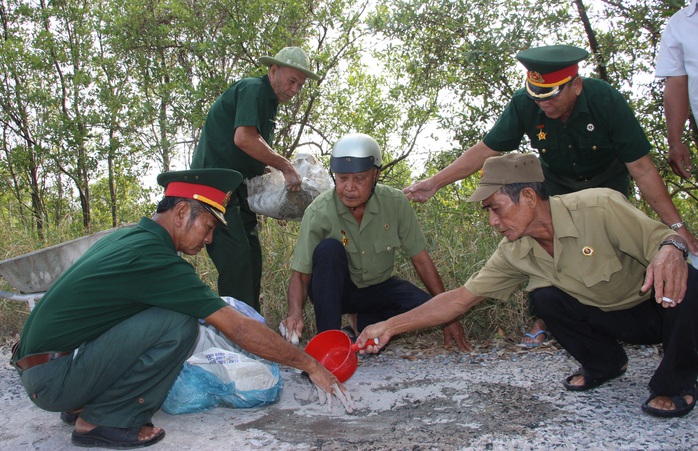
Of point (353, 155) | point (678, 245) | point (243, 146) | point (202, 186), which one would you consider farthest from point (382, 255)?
point (678, 245)

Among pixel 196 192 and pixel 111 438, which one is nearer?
pixel 111 438

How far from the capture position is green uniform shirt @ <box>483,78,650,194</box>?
11.8 ft

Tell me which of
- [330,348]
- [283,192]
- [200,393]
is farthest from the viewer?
[283,192]

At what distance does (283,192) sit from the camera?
4.54m

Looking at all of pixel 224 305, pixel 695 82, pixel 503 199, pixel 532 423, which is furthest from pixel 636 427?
pixel 695 82

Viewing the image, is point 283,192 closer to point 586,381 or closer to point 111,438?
point 111,438

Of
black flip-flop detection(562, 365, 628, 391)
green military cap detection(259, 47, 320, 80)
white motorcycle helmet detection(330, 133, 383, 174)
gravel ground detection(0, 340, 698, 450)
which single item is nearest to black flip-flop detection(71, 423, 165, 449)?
gravel ground detection(0, 340, 698, 450)

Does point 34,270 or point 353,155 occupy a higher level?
point 353,155

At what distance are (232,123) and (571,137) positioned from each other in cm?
223

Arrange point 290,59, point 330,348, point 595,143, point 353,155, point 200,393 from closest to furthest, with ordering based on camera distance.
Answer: point 200,393 → point 330,348 → point 595,143 → point 353,155 → point 290,59

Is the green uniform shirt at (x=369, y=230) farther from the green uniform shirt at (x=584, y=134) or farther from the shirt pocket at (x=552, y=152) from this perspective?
the shirt pocket at (x=552, y=152)

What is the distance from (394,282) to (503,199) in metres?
1.53

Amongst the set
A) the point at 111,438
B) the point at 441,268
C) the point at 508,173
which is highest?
the point at 508,173

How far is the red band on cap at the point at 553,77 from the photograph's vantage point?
11.4 ft
